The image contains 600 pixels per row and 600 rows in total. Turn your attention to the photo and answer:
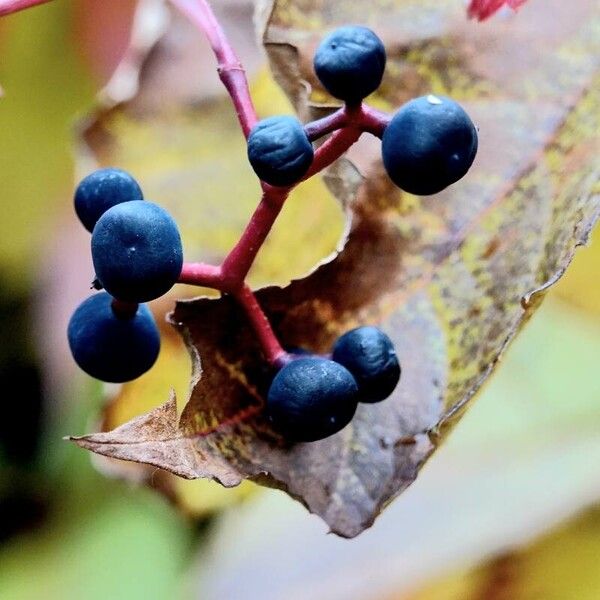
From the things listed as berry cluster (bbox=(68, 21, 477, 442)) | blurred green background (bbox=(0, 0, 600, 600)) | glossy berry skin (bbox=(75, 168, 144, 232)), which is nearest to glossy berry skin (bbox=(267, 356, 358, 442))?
berry cluster (bbox=(68, 21, 477, 442))

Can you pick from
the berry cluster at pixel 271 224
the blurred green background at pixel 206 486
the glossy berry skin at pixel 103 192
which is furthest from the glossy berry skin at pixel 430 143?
the blurred green background at pixel 206 486

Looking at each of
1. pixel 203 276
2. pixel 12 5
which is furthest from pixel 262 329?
pixel 12 5

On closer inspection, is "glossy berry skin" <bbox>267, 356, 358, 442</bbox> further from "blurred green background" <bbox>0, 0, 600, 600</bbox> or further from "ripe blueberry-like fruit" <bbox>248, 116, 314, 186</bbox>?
"blurred green background" <bbox>0, 0, 600, 600</bbox>

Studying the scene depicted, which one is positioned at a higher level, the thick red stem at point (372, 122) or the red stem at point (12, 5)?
the red stem at point (12, 5)

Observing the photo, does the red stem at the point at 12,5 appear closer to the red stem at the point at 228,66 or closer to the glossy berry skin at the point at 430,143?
the red stem at the point at 228,66

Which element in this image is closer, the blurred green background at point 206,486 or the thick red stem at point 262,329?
the thick red stem at point 262,329

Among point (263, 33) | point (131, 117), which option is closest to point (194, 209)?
point (131, 117)
